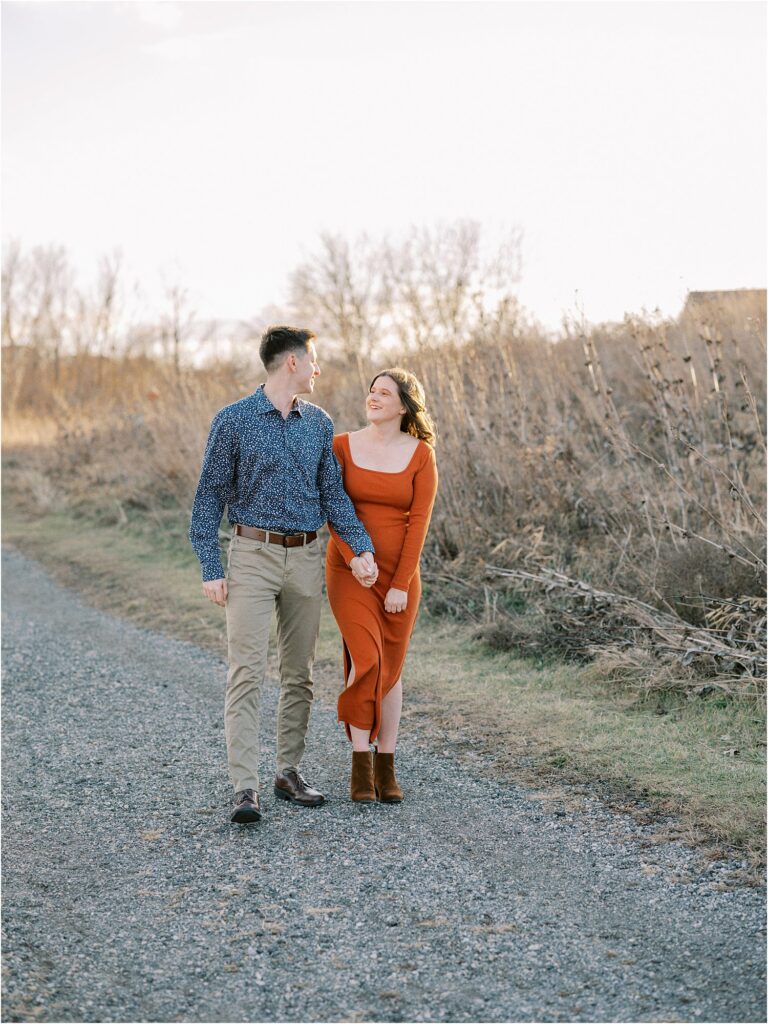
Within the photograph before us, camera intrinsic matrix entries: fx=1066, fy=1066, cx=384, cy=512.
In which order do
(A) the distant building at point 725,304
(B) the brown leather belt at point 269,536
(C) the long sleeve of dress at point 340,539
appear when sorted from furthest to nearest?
(A) the distant building at point 725,304, (C) the long sleeve of dress at point 340,539, (B) the brown leather belt at point 269,536

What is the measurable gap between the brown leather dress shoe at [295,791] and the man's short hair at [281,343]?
185 cm

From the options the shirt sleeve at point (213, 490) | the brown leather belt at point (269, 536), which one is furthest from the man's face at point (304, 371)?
the brown leather belt at point (269, 536)

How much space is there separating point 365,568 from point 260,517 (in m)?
0.51

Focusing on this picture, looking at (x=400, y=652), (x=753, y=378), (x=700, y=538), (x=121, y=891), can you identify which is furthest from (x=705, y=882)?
(x=753, y=378)

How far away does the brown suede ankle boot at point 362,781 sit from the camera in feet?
15.8

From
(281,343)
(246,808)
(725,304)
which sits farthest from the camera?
(725,304)

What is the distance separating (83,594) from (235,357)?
7424 mm

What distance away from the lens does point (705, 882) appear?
3904 mm

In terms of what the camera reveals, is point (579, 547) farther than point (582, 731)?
Yes

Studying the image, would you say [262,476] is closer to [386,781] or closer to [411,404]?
[411,404]

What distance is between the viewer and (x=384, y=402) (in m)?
4.78

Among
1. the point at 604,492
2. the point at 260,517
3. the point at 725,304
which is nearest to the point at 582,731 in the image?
the point at 260,517

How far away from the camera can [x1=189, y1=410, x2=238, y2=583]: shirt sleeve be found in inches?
180

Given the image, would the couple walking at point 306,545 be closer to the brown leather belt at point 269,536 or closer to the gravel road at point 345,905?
the brown leather belt at point 269,536
